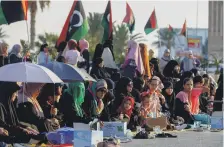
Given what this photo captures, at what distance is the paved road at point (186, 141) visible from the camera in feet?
35.3

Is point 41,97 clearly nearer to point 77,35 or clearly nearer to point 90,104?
point 90,104

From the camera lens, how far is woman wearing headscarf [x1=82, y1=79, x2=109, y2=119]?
39.4 ft

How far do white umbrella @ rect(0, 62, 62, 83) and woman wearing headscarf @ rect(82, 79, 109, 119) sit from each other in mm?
1854

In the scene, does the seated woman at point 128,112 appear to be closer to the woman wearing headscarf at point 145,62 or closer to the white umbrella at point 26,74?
the white umbrella at point 26,74

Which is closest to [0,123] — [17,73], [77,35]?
[17,73]

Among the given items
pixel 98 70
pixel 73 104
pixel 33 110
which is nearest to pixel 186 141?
pixel 73 104

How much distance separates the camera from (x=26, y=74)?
1001 cm

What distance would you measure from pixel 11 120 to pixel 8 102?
9.9 inches

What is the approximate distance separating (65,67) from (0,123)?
7.20ft

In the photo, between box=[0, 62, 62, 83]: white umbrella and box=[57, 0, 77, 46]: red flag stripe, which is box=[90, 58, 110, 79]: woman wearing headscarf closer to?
box=[57, 0, 77, 46]: red flag stripe

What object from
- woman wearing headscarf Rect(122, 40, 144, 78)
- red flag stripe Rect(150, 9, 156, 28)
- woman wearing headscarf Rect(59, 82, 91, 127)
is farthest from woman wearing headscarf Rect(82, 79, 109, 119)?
red flag stripe Rect(150, 9, 156, 28)

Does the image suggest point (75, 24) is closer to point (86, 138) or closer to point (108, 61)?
point (108, 61)

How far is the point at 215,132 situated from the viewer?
522 inches

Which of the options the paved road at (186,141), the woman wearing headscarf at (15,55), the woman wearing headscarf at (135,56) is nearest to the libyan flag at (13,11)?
the woman wearing headscarf at (15,55)
